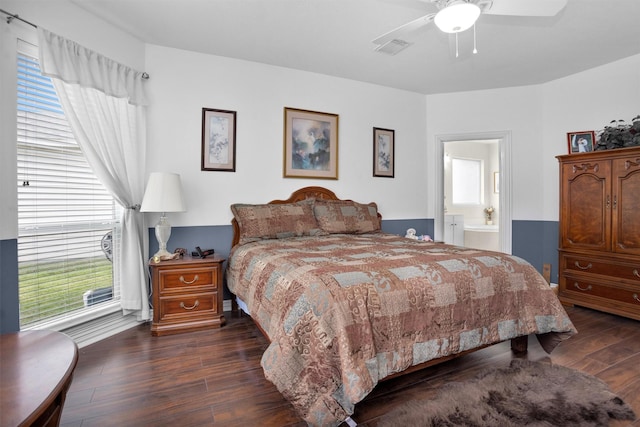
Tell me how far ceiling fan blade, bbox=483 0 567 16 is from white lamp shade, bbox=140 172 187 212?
261 cm

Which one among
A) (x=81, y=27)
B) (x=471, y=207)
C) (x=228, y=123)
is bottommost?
(x=471, y=207)

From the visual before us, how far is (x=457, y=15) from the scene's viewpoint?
184 centimetres

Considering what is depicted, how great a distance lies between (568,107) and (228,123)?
397 centimetres

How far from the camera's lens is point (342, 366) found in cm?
144

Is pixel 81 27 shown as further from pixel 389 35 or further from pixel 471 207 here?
pixel 471 207

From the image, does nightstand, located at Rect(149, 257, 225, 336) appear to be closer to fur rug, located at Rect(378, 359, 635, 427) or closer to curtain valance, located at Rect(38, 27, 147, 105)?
curtain valance, located at Rect(38, 27, 147, 105)

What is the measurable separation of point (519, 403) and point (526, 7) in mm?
2229

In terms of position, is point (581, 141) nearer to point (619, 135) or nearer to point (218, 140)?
point (619, 135)

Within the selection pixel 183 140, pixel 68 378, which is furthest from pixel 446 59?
pixel 68 378

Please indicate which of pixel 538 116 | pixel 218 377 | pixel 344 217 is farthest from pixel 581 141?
pixel 218 377

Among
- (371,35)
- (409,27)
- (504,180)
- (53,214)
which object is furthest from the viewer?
(504,180)

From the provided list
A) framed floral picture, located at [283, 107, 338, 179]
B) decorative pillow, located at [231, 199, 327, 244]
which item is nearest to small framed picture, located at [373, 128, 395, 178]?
framed floral picture, located at [283, 107, 338, 179]

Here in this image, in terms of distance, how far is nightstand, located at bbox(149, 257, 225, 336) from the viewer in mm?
2701

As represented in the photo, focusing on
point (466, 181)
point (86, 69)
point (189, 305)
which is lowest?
point (189, 305)
